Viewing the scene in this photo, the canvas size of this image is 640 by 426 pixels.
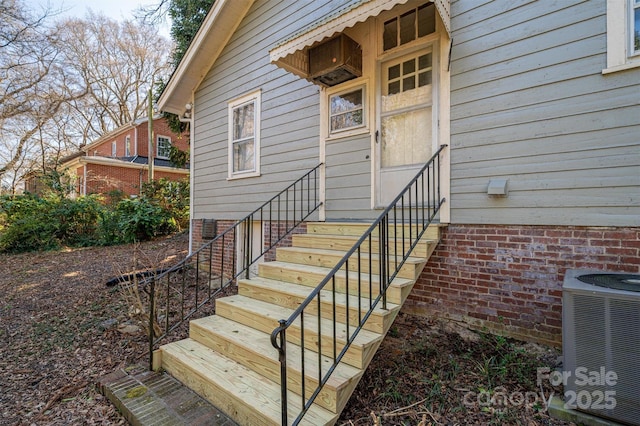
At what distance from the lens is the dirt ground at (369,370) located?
223 cm

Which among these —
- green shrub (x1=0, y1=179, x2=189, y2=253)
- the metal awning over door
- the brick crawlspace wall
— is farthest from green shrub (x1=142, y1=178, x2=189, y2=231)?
the brick crawlspace wall

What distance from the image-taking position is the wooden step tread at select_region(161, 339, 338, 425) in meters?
2.05

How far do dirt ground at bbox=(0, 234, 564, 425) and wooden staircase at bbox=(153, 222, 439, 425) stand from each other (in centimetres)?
32

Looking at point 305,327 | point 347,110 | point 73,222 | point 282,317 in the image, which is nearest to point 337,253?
point 282,317

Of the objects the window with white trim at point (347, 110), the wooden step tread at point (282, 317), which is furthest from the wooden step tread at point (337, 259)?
the window with white trim at point (347, 110)

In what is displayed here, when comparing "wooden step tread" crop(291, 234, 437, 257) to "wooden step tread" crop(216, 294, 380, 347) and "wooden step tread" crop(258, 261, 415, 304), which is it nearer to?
"wooden step tread" crop(258, 261, 415, 304)

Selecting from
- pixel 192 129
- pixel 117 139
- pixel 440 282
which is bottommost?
pixel 440 282

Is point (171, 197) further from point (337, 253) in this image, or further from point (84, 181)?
point (337, 253)

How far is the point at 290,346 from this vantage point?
2.63 m

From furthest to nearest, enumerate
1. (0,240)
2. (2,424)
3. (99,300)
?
(0,240) → (99,300) → (2,424)

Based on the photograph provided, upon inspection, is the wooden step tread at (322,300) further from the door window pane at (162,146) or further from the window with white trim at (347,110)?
the door window pane at (162,146)

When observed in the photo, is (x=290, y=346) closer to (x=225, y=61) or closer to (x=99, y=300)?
(x=99, y=300)

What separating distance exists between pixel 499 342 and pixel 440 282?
2.60ft

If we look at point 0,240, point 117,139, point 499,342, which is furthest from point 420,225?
point 117,139
